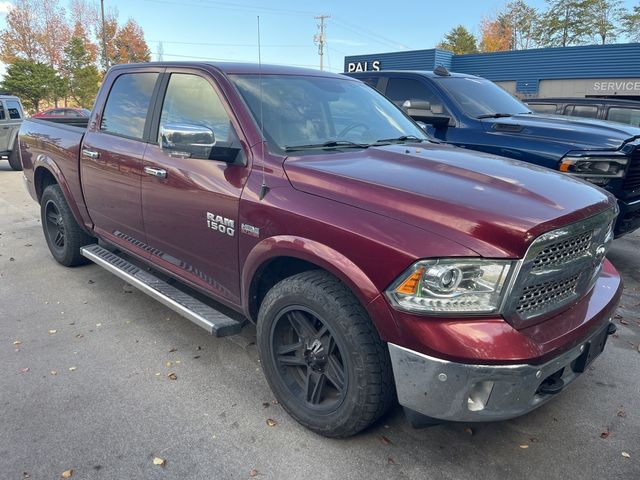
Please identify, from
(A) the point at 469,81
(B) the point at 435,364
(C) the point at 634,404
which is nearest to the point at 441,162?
(B) the point at 435,364

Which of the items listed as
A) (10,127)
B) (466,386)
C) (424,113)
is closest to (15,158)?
(10,127)

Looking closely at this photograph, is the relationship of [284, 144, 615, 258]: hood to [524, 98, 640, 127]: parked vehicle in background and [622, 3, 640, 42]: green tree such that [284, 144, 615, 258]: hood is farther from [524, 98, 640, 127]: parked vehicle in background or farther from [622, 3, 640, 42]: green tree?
[622, 3, 640, 42]: green tree

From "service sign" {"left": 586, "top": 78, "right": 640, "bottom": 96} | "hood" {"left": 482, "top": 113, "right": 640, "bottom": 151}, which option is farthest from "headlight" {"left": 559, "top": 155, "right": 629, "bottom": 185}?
"service sign" {"left": 586, "top": 78, "right": 640, "bottom": 96}

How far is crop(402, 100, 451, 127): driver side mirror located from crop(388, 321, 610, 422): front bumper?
368 cm

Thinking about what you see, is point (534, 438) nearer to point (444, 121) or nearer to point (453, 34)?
point (444, 121)

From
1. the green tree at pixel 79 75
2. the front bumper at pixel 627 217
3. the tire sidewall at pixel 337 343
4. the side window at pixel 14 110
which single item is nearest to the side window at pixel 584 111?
the front bumper at pixel 627 217

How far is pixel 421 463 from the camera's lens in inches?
97.7

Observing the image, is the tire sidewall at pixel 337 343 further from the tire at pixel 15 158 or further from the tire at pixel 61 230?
the tire at pixel 15 158

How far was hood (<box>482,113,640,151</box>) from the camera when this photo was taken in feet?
16.3

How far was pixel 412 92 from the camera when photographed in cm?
630

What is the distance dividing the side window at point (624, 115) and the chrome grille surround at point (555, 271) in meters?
7.13

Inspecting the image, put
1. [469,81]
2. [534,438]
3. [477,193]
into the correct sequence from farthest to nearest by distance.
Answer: [469,81] → [534,438] → [477,193]

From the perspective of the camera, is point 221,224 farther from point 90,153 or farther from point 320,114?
point 90,153

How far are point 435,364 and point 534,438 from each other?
1.06 meters
